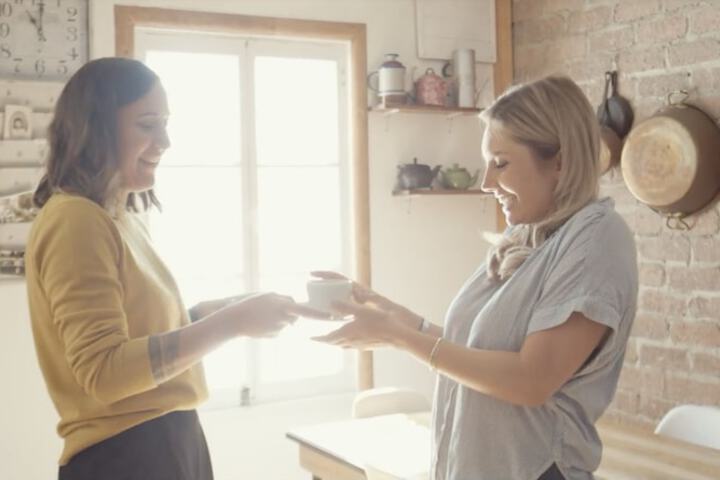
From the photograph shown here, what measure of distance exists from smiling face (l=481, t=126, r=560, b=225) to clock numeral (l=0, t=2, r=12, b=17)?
2.21m

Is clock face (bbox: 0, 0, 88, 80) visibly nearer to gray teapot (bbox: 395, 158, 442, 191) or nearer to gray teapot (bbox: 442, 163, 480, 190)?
gray teapot (bbox: 395, 158, 442, 191)

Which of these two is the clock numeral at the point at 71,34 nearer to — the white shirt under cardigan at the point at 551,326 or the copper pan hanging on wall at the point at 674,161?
the copper pan hanging on wall at the point at 674,161

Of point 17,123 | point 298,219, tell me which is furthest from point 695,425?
point 17,123

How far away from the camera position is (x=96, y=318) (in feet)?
4.61

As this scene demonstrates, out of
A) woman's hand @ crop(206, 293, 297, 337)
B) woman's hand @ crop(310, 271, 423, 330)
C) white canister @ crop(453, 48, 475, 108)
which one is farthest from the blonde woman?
white canister @ crop(453, 48, 475, 108)

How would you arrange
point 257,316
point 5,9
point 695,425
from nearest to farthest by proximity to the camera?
1. point 257,316
2. point 695,425
3. point 5,9

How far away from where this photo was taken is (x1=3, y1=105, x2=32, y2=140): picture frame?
3189 millimetres

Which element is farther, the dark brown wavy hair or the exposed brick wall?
the exposed brick wall

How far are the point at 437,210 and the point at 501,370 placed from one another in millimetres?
2683

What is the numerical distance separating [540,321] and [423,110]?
2.58m

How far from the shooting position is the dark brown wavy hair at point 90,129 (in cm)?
151

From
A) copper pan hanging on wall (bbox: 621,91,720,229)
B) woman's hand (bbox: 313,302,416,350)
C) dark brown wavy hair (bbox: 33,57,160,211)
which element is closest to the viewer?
dark brown wavy hair (bbox: 33,57,160,211)

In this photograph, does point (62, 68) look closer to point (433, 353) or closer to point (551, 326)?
point (433, 353)

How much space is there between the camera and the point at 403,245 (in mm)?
4055
